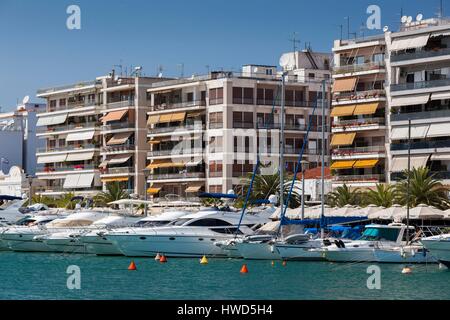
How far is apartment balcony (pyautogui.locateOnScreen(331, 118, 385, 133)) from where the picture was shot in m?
93.4

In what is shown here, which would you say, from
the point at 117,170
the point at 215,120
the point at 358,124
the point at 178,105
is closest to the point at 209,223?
the point at 358,124

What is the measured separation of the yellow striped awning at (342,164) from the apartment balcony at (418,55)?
9.33 m

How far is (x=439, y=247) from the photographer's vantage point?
2009 inches

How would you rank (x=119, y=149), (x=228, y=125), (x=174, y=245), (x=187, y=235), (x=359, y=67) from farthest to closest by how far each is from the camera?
1. (x=119, y=149)
2. (x=228, y=125)
3. (x=359, y=67)
4. (x=174, y=245)
5. (x=187, y=235)

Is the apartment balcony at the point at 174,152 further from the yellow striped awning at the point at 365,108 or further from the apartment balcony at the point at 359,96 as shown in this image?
the yellow striped awning at the point at 365,108

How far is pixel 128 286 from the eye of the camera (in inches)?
1818

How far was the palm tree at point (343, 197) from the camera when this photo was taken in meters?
83.6

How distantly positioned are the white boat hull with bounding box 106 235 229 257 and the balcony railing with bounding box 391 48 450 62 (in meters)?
31.1

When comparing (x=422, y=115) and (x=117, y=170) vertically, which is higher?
A: (x=422, y=115)

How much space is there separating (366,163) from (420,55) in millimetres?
10396

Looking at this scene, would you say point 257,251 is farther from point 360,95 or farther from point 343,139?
point 360,95
